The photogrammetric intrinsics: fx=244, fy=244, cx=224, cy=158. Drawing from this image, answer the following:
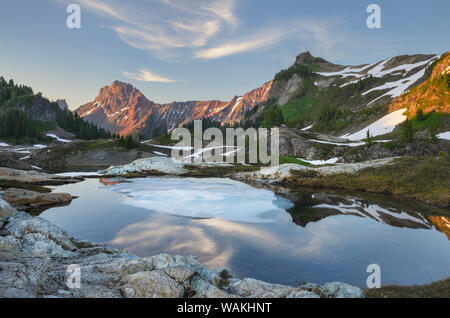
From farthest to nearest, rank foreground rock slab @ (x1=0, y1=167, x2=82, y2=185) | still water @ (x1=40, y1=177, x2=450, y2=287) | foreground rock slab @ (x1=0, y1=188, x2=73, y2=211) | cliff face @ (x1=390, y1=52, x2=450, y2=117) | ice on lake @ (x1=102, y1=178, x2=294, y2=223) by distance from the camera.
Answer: cliff face @ (x1=390, y1=52, x2=450, y2=117) → foreground rock slab @ (x1=0, y1=167, x2=82, y2=185) → ice on lake @ (x1=102, y1=178, x2=294, y2=223) → foreground rock slab @ (x1=0, y1=188, x2=73, y2=211) → still water @ (x1=40, y1=177, x2=450, y2=287)

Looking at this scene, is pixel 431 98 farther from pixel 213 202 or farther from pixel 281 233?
pixel 281 233

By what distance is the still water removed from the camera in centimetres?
1426

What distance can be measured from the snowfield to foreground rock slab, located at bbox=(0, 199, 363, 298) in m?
108

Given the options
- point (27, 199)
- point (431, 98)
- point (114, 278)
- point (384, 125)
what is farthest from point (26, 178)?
point (431, 98)

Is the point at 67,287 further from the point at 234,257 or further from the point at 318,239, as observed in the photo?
the point at 318,239

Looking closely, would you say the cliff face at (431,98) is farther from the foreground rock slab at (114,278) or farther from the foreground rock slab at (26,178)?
the foreground rock slab at (26,178)

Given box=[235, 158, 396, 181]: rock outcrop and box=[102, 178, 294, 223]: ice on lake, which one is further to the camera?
box=[235, 158, 396, 181]: rock outcrop

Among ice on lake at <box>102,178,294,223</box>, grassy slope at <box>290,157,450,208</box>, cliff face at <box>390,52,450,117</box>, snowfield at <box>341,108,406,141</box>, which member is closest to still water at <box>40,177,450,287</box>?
ice on lake at <box>102,178,294,223</box>

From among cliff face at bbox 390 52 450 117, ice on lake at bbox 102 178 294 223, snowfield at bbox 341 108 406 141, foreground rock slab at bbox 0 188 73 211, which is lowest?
ice on lake at bbox 102 178 294 223

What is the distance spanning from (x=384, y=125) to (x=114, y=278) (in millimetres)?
122742

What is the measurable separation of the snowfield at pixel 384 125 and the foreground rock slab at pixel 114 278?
10823cm

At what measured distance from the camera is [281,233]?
20.3m

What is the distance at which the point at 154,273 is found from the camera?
923 centimetres

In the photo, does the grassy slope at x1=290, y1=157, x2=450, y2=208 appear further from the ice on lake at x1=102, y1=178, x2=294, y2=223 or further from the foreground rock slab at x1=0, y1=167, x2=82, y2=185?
the foreground rock slab at x1=0, y1=167, x2=82, y2=185
